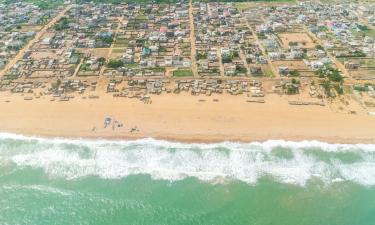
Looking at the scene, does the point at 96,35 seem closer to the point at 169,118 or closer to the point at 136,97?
the point at 136,97

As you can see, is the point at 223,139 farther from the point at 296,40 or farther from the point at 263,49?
the point at 296,40

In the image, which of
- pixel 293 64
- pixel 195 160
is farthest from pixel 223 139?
pixel 293 64

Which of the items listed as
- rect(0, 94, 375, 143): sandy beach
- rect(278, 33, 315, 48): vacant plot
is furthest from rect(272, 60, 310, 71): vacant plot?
rect(0, 94, 375, 143): sandy beach

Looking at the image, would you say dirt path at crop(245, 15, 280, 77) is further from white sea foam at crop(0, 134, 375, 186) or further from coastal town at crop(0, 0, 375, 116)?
white sea foam at crop(0, 134, 375, 186)

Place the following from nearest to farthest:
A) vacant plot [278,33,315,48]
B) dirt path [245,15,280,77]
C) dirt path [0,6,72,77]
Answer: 1. dirt path [245,15,280,77]
2. dirt path [0,6,72,77]
3. vacant plot [278,33,315,48]

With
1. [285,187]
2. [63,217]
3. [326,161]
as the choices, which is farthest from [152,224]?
A: [326,161]

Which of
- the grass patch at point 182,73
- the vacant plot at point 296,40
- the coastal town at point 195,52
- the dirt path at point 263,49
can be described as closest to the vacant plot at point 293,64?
the coastal town at point 195,52
